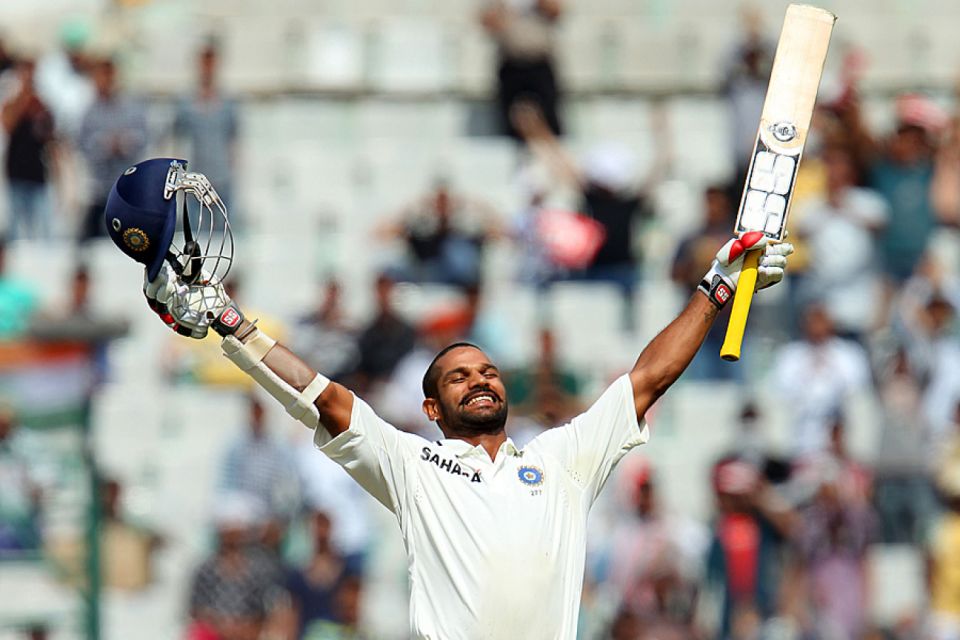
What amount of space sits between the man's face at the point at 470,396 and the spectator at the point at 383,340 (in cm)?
559

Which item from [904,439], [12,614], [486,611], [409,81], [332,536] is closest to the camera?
[486,611]

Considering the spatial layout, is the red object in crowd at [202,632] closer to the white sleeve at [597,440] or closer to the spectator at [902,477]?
the spectator at [902,477]

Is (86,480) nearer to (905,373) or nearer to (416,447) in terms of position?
(416,447)

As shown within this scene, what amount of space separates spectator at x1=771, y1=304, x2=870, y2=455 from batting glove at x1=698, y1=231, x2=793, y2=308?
18.7 feet

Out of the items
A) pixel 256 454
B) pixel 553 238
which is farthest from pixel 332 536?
pixel 553 238

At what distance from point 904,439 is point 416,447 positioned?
21.7 ft

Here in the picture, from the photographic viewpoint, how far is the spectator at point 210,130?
46.2 ft

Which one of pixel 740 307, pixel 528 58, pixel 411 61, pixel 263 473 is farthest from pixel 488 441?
pixel 411 61

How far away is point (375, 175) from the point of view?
1511 centimetres

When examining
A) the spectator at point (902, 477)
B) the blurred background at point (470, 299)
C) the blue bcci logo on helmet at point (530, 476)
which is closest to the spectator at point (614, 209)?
the blurred background at point (470, 299)

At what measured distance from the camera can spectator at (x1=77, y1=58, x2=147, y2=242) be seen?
13734 mm

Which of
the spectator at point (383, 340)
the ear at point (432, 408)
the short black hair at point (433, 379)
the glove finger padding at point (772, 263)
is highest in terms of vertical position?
the spectator at point (383, 340)

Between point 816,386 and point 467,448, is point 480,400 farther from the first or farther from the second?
point 816,386

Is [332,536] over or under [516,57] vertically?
under
